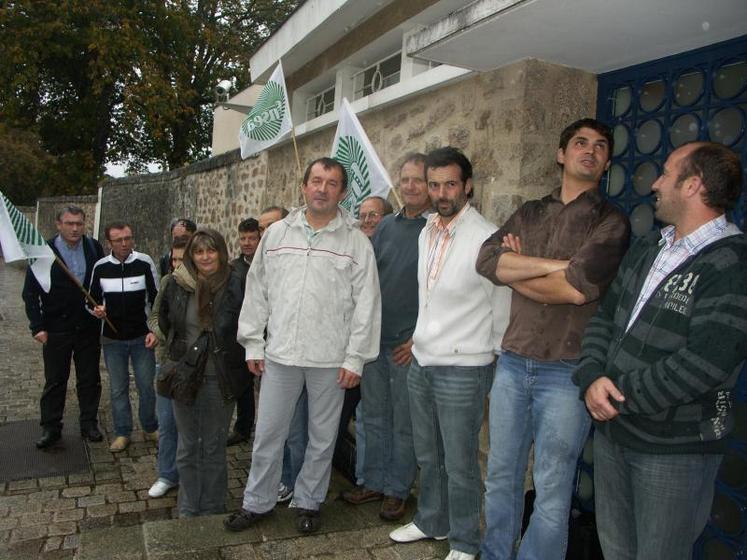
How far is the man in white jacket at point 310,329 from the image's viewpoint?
314cm

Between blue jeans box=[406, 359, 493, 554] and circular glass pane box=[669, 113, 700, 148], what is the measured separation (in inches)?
59.8

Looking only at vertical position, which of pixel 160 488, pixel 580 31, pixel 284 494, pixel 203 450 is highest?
pixel 580 31

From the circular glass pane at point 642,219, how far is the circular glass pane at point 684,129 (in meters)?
0.35

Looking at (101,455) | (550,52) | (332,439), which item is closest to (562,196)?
(550,52)

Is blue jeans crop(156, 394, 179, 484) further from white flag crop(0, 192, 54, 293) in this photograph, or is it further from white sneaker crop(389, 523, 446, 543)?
white sneaker crop(389, 523, 446, 543)

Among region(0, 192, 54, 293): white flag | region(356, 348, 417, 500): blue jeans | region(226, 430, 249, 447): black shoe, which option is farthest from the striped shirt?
region(0, 192, 54, 293): white flag

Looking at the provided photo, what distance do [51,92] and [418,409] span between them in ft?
80.2

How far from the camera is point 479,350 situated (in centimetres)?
281

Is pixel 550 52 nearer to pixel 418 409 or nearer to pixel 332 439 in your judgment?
pixel 418 409

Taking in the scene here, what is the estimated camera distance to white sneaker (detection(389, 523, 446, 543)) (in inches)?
122

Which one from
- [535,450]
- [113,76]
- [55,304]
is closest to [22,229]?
[55,304]

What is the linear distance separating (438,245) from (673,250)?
3.81ft

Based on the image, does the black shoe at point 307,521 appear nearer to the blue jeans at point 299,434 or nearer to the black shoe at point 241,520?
the black shoe at point 241,520

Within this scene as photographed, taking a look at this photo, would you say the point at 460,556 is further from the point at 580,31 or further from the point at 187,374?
the point at 580,31
